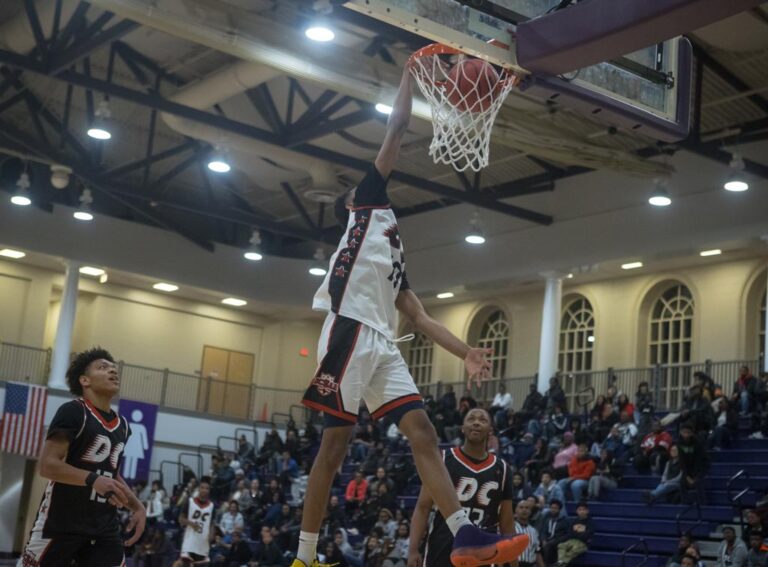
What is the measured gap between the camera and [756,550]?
559 inches

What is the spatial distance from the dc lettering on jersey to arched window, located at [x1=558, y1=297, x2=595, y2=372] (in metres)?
22.0

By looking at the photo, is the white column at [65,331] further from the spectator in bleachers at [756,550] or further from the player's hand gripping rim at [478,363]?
the player's hand gripping rim at [478,363]

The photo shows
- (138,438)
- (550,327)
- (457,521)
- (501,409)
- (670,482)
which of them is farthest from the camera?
(138,438)

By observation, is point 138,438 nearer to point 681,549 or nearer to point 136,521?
point 681,549

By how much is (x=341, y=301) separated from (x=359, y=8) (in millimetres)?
1741

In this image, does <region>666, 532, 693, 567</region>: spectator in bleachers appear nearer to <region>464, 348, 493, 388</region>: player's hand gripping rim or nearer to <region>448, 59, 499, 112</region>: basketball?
<region>448, 59, 499, 112</region>: basketball

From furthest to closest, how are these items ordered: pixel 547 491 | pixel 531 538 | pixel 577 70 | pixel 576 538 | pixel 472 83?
pixel 547 491 < pixel 576 538 < pixel 531 538 < pixel 577 70 < pixel 472 83

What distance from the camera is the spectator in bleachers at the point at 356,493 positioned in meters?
21.4

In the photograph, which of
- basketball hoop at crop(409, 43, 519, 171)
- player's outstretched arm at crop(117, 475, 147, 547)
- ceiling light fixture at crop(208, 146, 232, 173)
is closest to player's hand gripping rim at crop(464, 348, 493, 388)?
basketball hoop at crop(409, 43, 519, 171)

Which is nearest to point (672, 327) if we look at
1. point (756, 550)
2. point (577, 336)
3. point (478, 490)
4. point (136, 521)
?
point (577, 336)

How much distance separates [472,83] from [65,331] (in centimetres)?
2323

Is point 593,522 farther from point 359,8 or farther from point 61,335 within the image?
point 61,335

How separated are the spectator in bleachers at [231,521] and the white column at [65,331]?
761cm

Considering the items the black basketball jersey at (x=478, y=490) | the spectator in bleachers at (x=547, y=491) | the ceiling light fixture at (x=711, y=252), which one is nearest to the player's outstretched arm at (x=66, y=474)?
the black basketball jersey at (x=478, y=490)
